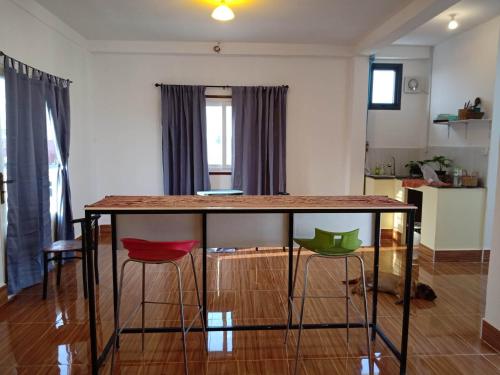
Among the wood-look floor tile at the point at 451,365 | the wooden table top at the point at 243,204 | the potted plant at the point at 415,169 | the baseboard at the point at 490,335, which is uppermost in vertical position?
the potted plant at the point at 415,169

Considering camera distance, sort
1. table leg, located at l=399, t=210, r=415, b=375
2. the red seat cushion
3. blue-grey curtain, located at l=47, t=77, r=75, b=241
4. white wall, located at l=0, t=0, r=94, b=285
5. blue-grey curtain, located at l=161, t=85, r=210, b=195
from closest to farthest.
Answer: the red seat cushion < table leg, located at l=399, t=210, r=415, b=375 < white wall, located at l=0, t=0, r=94, b=285 < blue-grey curtain, located at l=47, t=77, r=75, b=241 < blue-grey curtain, located at l=161, t=85, r=210, b=195

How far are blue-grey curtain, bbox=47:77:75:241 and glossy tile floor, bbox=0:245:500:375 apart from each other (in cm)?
45

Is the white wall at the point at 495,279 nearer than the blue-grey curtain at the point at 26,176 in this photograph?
Yes

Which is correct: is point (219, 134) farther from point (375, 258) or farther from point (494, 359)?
point (494, 359)

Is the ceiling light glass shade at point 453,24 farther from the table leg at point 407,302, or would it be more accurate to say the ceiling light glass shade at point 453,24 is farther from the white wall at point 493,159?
the table leg at point 407,302

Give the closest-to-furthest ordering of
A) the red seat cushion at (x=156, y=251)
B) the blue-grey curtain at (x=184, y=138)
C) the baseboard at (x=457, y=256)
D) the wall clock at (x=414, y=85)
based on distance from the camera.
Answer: the red seat cushion at (x=156, y=251)
the baseboard at (x=457, y=256)
the blue-grey curtain at (x=184, y=138)
the wall clock at (x=414, y=85)

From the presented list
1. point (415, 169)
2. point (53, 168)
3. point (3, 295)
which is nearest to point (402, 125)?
point (415, 169)

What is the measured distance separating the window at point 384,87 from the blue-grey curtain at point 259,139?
1.47 meters

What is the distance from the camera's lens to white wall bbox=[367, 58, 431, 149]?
577 cm

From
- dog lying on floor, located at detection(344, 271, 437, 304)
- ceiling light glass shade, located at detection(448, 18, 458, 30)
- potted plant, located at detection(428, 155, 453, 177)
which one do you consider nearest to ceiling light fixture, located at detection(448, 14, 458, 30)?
ceiling light glass shade, located at detection(448, 18, 458, 30)

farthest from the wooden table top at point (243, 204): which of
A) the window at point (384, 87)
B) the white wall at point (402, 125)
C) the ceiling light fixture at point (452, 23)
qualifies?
the window at point (384, 87)

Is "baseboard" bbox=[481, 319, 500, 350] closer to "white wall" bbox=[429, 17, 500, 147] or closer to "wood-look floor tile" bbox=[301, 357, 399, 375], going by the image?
"wood-look floor tile" bbox=[301, 357, 399, 375]

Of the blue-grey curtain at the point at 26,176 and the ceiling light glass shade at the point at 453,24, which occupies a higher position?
the ceiling light glass shade at the point at 453,24

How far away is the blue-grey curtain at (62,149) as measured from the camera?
4066mm
